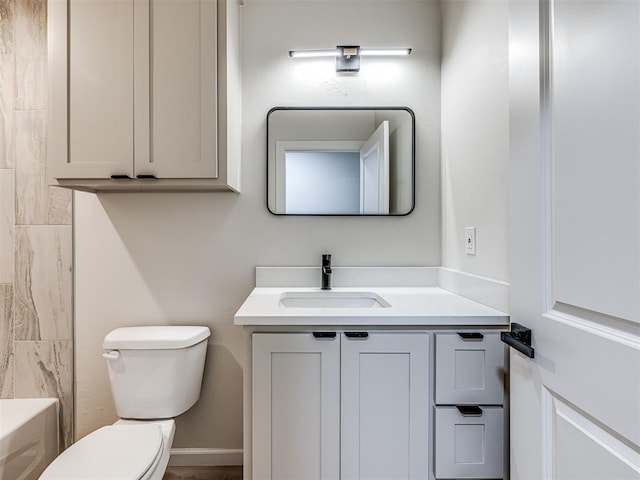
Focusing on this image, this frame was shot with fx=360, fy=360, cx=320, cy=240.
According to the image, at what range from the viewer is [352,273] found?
183 cm

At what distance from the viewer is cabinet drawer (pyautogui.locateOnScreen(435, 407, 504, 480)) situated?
1.13m

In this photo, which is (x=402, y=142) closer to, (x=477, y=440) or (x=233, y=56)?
(x=233, y=56)

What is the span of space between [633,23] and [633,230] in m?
0.33

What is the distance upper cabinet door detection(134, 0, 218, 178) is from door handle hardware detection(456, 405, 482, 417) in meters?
1.23

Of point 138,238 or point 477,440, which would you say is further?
point 138,238

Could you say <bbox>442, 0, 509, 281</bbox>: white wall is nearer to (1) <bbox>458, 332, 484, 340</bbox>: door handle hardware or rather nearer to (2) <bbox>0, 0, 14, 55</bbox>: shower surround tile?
(1) <bbox>458, 332, 484, 340</bbox>: door handle hardware

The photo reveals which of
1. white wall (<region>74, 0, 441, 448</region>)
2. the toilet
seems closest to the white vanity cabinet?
the toilet

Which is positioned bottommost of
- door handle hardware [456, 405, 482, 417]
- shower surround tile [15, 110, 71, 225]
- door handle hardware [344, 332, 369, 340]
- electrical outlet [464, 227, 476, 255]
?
door handle hardware [456, 405, 482, 417]

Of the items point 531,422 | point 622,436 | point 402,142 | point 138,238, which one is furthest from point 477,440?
point 138,238

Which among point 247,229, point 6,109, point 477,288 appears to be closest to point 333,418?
point 477,288

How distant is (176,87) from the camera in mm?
1439

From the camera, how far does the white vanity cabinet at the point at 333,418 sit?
116cm

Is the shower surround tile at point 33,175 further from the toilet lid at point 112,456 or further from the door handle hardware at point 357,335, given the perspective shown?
the door handle hardware at point 357,335

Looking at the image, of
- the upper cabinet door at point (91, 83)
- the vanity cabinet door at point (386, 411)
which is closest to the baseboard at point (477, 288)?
the vanity cabinet door at point (386, 411)
